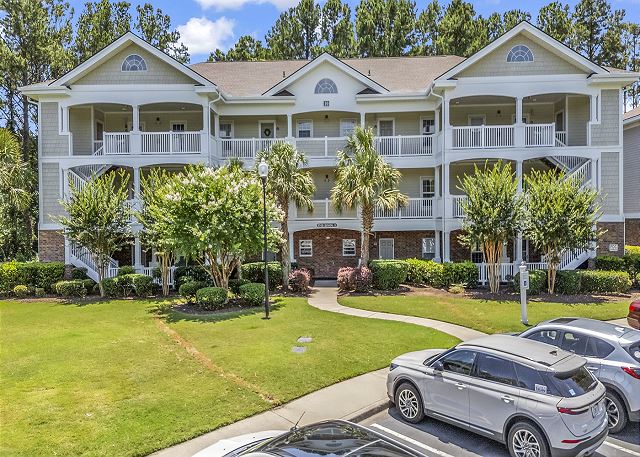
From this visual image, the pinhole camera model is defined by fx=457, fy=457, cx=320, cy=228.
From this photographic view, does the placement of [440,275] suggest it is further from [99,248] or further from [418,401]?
[99,248]

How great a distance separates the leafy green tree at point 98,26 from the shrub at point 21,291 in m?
23.5

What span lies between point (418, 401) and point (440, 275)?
13.5 meters

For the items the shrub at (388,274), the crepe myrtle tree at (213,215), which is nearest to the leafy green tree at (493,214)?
the shrub at (388,274)

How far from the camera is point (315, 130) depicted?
26.2 metres

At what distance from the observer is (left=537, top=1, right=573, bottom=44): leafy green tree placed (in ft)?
131

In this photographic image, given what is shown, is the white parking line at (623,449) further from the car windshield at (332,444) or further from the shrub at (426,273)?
the shrub at (426,273)

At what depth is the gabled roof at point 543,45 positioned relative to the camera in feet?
72.6

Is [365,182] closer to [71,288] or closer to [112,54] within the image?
[71,288]

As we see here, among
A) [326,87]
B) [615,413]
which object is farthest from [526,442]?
[326,87]

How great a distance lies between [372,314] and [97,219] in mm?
11895

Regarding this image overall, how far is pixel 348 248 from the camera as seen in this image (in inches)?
1001

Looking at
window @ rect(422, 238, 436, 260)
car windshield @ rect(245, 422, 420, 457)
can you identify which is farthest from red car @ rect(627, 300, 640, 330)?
window @ rect(422, 238, 436, 260)

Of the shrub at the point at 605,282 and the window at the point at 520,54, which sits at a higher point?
the window at the point at 520,54

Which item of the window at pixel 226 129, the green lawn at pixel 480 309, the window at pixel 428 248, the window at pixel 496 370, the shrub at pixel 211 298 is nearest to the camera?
the window at pixel 496 370
